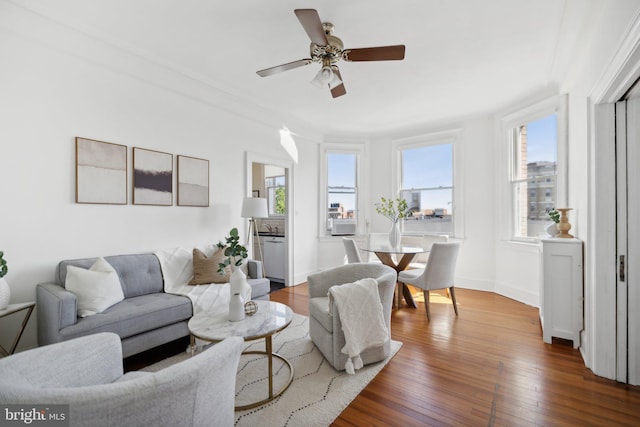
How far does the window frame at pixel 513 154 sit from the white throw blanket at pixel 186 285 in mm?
4134

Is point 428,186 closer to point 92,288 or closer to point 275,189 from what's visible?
point 275,189

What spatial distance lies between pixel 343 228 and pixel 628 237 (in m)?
4.16

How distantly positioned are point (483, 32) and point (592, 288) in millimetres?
2372

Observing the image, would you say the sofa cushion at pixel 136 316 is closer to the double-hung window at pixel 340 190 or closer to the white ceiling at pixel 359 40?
the white ceiling at pixel 359 40

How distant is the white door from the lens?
7.11 ft

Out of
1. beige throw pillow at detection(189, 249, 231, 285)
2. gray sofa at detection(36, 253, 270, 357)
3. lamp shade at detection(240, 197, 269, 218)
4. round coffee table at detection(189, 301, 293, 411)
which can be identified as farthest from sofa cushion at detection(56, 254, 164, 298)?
lamp shade at detection(240, 197, 269, 218)

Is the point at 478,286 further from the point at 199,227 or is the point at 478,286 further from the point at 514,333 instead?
the point at 199,227

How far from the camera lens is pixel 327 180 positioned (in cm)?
597

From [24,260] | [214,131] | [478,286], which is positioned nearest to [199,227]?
[214,131]

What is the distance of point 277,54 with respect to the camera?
3.15 meters

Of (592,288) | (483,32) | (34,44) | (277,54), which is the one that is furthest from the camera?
(277,54)

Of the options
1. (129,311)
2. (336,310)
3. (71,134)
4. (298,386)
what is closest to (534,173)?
(336,310)

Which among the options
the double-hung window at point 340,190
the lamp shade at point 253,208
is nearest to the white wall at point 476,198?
the double-hung window at point 340,190

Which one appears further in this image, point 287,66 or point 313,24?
point 287,66
